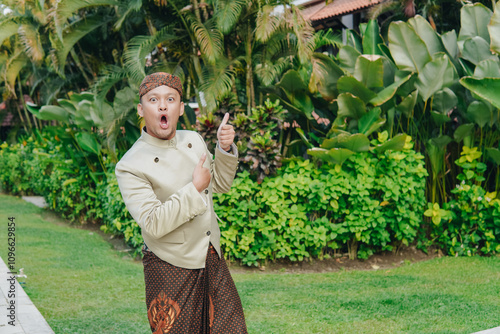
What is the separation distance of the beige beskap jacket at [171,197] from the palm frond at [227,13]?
4044 millimetres

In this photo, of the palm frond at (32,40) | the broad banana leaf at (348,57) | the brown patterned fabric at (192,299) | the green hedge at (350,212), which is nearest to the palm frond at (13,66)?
the palm frond at (32,40)

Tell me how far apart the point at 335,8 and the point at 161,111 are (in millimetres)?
9726

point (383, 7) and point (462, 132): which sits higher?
point (383, 7)

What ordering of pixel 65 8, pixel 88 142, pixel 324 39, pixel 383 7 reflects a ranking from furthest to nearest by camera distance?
1. pixel 383 7
2. pixel 88 142
3. pixel 65 8
4. pixel 324 39

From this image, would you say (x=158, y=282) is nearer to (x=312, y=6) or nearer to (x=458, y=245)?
(x=458, y=245)

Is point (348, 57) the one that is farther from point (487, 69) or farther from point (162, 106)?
point (162, 106)

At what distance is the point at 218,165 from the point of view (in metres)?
2.87

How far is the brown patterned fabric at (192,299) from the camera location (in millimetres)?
2678

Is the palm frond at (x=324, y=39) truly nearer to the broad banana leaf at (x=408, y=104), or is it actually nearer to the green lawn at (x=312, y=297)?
the broad banana leaf at (x=408, y=104)

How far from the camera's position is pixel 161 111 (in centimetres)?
263

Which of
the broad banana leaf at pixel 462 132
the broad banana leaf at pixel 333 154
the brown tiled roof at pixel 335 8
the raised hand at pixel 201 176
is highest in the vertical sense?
the brown tiled roof at pixel 335 8

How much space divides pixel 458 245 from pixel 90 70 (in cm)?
749

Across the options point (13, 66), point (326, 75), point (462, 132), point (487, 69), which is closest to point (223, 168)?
point (326, 75)

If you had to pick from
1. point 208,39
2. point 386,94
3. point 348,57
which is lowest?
point 386,94
